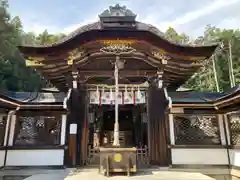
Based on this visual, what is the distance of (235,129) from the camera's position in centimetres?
732

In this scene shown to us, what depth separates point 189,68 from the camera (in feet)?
25.8

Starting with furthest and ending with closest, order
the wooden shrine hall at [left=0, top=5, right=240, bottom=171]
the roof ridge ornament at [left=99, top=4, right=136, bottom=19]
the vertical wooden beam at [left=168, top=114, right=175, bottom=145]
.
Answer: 1. the roof ridge ornament at [left=99, top=4, right=136, bottom=19]
2. the vertical wooden beam at [left=168, top=114, right=175, bottom=145]
3. the wooden shrine hall at [left=0, top=5, right=240, bottom=171]

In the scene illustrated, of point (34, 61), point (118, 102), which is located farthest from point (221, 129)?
point (34, 61)

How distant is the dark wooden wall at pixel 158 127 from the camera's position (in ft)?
24.1

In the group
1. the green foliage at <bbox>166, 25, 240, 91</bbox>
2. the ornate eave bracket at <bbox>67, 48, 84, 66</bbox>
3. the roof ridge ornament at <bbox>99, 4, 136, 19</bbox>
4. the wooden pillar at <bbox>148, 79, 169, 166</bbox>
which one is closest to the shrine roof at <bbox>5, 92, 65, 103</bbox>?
the ornate eave bracket at <bbox>67, 48, 84, 66</bbox>

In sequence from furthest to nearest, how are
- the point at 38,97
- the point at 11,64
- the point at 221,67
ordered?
the point at 221,67 < the point at 11,64 < the point at 38,97

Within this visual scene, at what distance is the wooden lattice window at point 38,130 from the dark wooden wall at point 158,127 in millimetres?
3221

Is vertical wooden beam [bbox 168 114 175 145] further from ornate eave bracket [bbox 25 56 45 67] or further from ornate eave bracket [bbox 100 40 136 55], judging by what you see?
ornate eave bracket [bbox 25 56 45 67]

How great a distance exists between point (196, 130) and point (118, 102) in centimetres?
294

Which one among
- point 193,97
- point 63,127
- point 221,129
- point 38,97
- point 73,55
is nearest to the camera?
point 73,55

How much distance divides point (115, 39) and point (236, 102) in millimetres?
4023

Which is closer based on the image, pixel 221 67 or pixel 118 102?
pixel 118 102

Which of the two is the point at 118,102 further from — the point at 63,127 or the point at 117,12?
the point at 117,12

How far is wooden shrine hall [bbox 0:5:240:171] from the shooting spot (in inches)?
276
